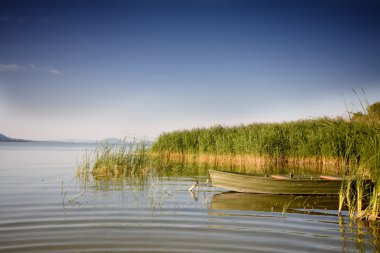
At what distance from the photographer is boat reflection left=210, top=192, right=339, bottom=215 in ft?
30.6

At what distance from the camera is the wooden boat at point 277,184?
11336mm

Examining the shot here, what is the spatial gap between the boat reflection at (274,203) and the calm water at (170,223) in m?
0.03

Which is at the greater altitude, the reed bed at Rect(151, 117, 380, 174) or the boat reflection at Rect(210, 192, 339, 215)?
the reed bed at Rect(151, 117, 380, 174)

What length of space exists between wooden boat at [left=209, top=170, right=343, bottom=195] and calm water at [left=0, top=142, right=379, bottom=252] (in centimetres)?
32

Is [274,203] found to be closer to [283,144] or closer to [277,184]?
[277,184]

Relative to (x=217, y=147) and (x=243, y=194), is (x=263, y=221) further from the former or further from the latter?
(x=217, y=147)

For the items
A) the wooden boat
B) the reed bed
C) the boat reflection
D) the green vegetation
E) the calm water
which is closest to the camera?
the calm water

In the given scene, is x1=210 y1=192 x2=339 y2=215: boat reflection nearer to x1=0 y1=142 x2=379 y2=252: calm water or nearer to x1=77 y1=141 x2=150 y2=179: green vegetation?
x1=0 y1=142 x2=379 y2=252: calm water

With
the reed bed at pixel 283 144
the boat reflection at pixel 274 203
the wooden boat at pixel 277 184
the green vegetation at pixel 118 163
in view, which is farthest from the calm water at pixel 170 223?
the reed bed at pixel 283 144

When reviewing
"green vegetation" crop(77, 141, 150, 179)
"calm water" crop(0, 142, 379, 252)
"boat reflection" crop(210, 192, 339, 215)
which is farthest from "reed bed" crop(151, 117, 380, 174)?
"calm water" crop(0, 142, 379, 252)

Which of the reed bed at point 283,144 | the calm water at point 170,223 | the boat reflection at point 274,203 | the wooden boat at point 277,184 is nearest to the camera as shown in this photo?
the calm water at point 170,223

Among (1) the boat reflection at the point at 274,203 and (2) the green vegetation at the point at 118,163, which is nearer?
(1) the boat reflection at the point at 274,203

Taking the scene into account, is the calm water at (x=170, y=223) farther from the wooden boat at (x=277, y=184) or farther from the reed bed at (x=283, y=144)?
the reed bed at (x=283, y=144)

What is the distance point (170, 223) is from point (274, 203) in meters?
4.04
